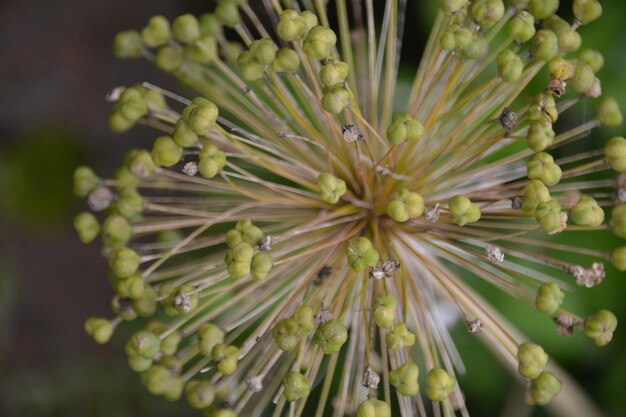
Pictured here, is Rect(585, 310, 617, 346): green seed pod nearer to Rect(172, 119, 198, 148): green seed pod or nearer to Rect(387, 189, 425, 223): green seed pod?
Rect(387, 189, 425, 223): green seed pod

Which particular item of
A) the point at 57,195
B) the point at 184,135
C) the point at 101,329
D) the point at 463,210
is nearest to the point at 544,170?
the point at 463,210

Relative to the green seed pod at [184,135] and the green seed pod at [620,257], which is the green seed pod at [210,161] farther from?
the green seed pod at [620,257]

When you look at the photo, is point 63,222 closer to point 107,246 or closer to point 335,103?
point 107,246

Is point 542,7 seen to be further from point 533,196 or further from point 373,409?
point 373,409

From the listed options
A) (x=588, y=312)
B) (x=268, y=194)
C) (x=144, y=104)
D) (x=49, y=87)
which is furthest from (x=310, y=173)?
(x=49, y=87)

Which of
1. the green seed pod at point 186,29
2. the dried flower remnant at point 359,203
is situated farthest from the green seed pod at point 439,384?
the green seed pod at point 186,29

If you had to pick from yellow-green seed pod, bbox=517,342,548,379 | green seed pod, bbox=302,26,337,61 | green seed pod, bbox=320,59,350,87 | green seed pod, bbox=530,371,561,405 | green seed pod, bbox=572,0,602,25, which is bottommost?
green seed pod, bbox=530,371,561,405

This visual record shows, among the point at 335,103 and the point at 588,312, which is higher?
the point at 335,103

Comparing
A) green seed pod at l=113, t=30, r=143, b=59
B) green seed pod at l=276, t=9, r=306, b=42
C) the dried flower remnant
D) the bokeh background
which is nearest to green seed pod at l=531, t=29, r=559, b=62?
the dried flower remnant
